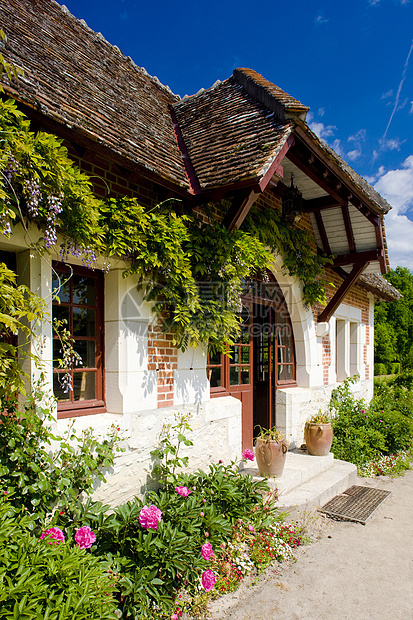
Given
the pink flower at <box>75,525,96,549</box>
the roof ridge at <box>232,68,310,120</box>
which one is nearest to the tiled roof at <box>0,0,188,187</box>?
the roof ridge at <box>232,68,310,120</box>

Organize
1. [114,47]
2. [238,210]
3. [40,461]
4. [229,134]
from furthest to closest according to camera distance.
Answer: [114,47]
[229,134]
[238,210]
[40,461]

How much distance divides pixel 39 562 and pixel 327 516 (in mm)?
3448

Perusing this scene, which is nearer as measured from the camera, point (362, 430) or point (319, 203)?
point (319, 203)

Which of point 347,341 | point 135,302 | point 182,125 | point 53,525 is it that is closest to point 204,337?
point 135,302

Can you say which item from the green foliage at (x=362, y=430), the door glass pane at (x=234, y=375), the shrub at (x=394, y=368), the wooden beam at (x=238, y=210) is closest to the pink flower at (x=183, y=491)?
the door glass pane at (x=234, y=375)

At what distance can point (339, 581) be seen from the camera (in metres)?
3.32

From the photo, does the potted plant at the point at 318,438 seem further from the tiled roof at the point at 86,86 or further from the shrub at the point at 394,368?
the shrub at the point at 394,368

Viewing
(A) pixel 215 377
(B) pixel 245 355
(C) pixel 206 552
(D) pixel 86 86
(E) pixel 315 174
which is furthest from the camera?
(B) pixel 245 355

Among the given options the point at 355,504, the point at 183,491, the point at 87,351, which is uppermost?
the point at 87,351

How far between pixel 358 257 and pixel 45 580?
20.4 feet

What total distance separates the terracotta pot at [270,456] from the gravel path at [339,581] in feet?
1.82

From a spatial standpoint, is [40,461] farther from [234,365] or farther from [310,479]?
[310,479]

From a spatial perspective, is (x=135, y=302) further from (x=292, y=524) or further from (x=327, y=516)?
(x=327, y=516)

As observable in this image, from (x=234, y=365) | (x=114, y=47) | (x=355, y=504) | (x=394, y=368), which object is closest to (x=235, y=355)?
(x=234, y=365)
